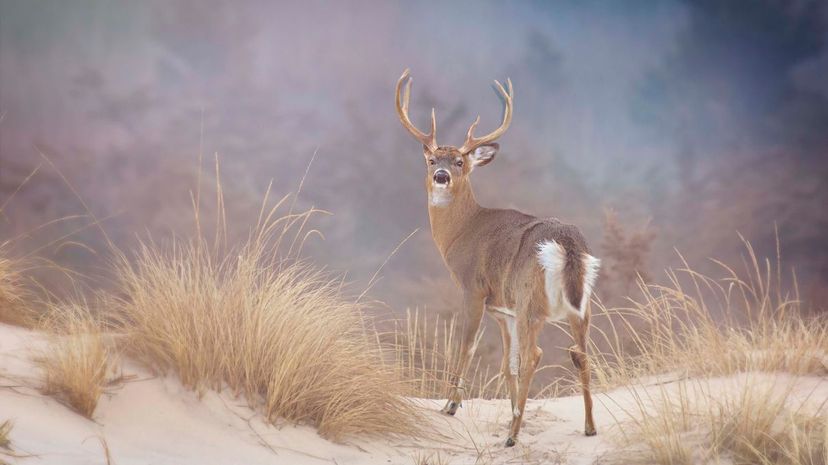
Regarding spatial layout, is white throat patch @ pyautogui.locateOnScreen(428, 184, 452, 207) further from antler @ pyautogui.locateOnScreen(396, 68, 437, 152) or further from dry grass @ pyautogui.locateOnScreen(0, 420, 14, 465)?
dry grass @ pyautogui.locateOnScreen(0, 420, 14, 465)

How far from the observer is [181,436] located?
4.48m

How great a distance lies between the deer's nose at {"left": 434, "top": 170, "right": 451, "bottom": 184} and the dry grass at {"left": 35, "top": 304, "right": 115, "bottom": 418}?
3009 mm

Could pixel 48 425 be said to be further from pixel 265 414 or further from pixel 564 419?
pixel 564 419

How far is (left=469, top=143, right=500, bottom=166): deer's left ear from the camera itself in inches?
274

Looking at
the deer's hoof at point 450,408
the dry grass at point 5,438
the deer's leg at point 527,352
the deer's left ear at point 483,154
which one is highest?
the deer's left ear at point 483,154

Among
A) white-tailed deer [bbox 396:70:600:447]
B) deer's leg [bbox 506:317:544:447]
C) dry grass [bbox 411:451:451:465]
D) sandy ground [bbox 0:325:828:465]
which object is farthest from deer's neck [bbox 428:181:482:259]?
dry grass [bbox 411:451:451:465]

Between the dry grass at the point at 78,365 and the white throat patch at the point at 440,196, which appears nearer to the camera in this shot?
the dry grass at the point at 78,365

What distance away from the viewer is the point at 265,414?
4.92 metres

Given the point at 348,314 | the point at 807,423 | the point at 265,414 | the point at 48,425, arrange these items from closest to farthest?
1. the point at 48,425
2. the point at 807,423
3. the point at 265,414
4. the point at 348,314

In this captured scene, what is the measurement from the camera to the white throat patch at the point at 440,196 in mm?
6906

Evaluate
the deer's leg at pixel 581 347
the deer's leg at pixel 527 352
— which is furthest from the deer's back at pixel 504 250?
the deer's leg at pixel 581 347

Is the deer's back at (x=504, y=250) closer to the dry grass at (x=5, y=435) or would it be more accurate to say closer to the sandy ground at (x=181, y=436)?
the sandy ground at (x=181, y=436)

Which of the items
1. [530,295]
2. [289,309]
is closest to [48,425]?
[289,309]

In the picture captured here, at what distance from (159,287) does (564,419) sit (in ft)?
11.1
